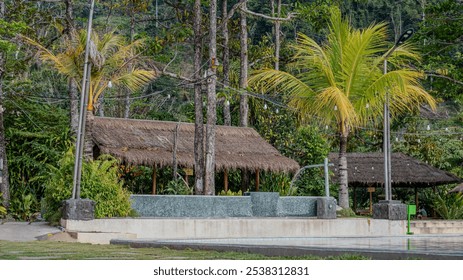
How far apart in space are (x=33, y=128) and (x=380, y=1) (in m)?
40.0

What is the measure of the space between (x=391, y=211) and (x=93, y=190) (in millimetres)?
9949

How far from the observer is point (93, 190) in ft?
71.7

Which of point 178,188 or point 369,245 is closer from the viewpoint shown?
point 369,245

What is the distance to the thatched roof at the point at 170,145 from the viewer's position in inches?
1119

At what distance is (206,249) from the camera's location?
48.1 feet

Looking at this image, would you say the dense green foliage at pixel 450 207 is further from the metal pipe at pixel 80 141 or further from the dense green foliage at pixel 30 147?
the metal pipe at pixel 80 141

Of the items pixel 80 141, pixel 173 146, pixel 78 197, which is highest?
pixel 173 146

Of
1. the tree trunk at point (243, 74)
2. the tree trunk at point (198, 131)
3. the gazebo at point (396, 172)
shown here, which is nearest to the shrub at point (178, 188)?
the tree trunk at point (198, 131)

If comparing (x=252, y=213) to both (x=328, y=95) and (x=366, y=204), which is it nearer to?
(x=328, y=95)

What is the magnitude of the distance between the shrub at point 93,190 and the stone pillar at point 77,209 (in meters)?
0.84

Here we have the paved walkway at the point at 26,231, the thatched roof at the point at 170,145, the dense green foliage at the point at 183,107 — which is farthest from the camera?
the thatched roof at the point at 170,145

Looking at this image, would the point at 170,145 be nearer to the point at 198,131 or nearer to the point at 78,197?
the point at 198,131

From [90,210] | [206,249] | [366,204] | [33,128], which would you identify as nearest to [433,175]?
[366,204]

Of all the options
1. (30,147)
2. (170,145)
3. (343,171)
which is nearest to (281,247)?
(343,171)
